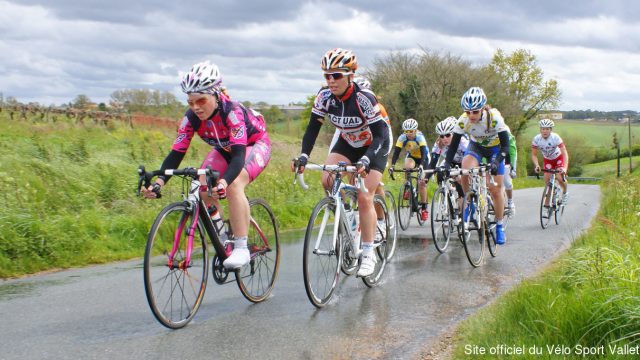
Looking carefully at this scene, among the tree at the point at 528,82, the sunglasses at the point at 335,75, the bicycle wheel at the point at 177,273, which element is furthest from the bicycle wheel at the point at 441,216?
the tree at the point at 528,82

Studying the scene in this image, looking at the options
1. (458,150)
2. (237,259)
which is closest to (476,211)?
(458,150)

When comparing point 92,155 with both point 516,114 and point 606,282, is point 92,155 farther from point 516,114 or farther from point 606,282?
point 516,114

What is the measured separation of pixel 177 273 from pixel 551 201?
1084 cm

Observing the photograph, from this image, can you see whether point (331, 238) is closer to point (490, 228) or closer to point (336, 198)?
point (336, 198)

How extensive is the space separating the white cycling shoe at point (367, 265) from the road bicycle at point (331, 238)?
0.10m

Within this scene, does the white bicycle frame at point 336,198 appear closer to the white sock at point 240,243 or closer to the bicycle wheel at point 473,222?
the white sock at point 240,243

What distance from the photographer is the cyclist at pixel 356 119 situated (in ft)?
21.6

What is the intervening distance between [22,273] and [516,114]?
2186 inches

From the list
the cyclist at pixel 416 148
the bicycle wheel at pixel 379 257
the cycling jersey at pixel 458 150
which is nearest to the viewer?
the bicycle wheel at pixel 379 257

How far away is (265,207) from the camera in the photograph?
6672 mm

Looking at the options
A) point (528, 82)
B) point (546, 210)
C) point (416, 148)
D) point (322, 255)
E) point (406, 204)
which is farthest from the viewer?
point (528, 82)

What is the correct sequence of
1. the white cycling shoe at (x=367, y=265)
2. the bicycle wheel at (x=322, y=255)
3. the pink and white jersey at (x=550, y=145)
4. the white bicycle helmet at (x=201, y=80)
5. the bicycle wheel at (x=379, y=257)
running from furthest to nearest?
1. the pink and white jersey at (x=550, y=145)
2. the bicycle wheel at (x=379, y=257)
3. the white cycling shoe at (x=367, y=265)
4. the bicycle wheel at (x=322, y=255)
5. the white bicycle helmet at (x=201, y=80)

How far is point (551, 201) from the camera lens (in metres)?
14.4

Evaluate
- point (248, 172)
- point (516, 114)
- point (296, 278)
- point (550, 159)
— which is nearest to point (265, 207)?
point (248, 172)
